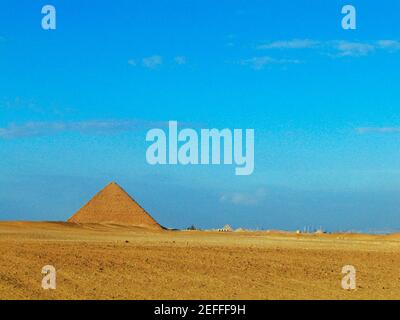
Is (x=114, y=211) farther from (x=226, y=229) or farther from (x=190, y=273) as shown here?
(x=190, y=273)

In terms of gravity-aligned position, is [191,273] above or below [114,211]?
below

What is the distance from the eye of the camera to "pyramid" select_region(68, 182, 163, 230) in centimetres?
9238

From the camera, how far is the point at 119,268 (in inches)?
955

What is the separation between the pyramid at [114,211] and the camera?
92375 mm

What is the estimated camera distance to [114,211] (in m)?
94.8

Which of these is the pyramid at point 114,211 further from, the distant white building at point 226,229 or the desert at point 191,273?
the desert at point 191,273

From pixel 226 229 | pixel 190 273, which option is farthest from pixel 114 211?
pixel 190 273

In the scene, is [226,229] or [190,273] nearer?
[190,273]

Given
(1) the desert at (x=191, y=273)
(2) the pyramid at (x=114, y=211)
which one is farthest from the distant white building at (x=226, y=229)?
(1) the desert at (x=191, y=273)

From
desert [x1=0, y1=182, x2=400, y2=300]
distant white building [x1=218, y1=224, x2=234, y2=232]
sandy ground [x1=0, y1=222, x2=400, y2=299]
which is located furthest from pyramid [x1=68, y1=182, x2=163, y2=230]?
sandy ground [x1=0, y1=222, x2=400, y2=299]
